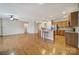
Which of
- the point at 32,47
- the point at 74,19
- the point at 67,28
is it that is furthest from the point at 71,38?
the point at 32,47

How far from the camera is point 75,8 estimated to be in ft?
8.70

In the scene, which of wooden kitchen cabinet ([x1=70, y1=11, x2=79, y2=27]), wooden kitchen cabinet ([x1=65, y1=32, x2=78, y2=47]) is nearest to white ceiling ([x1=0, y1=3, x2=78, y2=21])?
wooden kitchen cabinet ([x1=70, y1=11, x2=79, y2=27])

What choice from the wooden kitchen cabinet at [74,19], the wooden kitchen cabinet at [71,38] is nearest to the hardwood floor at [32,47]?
the wooden kitchen cabinet at [71,38]

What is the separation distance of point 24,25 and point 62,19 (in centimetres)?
93

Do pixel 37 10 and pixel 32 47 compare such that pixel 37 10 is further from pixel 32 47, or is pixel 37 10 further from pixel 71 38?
pixel 71 38

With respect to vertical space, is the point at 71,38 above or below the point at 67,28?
below

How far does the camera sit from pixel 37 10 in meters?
2.70

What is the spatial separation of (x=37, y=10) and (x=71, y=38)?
1.08 meters

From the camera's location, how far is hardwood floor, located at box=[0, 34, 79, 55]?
104 inches

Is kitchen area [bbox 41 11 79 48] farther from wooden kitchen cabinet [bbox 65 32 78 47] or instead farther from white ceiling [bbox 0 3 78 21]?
white ceiling [bbox 0 3 78 21]

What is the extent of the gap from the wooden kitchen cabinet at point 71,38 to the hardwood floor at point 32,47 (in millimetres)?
96

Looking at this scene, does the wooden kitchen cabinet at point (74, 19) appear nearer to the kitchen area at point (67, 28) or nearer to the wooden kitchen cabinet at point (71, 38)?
the kitchen area at point (67, 28)

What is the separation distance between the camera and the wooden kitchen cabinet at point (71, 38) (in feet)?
8.83
